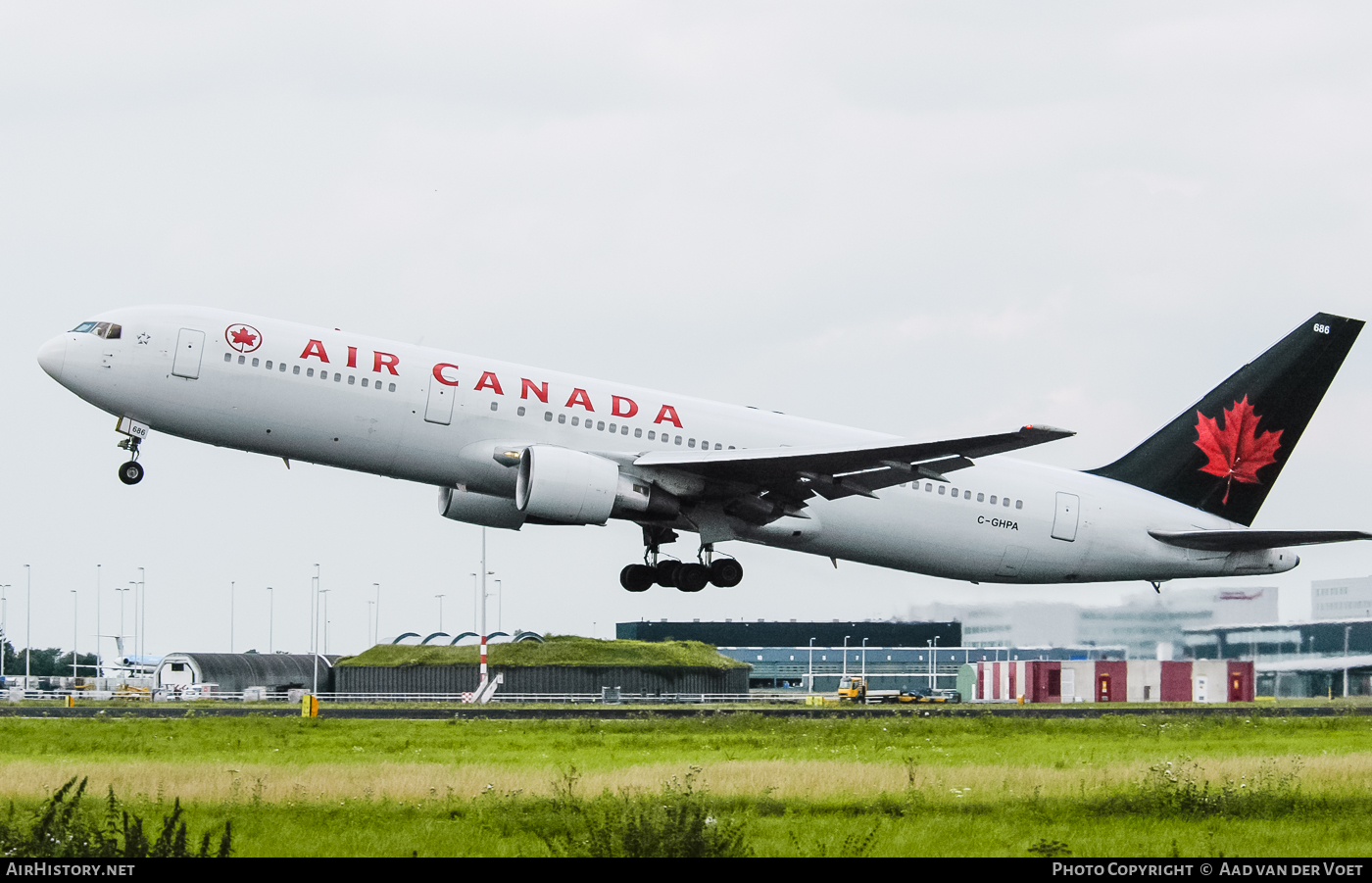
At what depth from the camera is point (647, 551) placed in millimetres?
35406

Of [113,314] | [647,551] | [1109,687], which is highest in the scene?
[113,314]

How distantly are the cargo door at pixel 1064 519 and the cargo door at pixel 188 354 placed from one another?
20.2m

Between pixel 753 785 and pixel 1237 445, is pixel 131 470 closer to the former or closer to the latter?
pixel 753 785

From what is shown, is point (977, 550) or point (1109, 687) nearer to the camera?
point (977, 550)

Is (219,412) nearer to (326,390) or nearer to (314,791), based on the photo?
(326,390)

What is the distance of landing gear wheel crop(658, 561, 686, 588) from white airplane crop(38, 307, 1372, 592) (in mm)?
33

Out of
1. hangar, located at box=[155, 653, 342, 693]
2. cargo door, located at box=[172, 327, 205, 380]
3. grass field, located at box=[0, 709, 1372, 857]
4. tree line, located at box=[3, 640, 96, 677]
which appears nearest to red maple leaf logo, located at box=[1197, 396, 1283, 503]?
grass field, located at box=[0, 709, 1372, 857]

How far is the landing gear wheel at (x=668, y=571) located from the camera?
3541 cm

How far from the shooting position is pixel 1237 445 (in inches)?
1549

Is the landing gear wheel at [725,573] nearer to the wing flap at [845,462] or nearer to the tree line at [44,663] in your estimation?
the wing flap at [845,462]

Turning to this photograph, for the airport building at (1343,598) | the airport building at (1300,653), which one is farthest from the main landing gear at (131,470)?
the airport building at (1343,598)

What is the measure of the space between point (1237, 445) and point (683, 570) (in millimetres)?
15302
